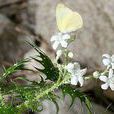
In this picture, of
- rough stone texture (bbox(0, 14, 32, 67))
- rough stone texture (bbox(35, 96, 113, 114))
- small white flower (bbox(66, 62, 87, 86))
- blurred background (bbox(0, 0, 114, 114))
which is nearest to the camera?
small white flower (bbox(66, 62, 87, 86))

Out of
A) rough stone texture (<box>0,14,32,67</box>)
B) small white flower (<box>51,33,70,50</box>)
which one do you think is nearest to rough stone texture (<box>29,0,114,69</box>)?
rough stone texture (<box>0,14,32,67</box>)

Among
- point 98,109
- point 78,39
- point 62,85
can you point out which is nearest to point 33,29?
point 78,39

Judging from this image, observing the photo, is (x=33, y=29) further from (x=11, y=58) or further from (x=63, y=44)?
(x=63, y=44)

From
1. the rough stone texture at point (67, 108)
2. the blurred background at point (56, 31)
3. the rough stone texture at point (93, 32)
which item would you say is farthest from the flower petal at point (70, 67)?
the rough stone texture at point (93, 32)

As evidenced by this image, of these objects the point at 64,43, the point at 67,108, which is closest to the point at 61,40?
the point at 64,43

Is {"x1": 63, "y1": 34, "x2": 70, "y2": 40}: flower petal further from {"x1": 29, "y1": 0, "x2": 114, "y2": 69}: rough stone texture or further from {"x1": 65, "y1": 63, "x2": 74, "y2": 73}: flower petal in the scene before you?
{"x1": 29, "y1": 0, "x2": 114, "y2": 69}: rough stone texture

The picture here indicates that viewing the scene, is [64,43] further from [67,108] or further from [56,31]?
[56,31]
